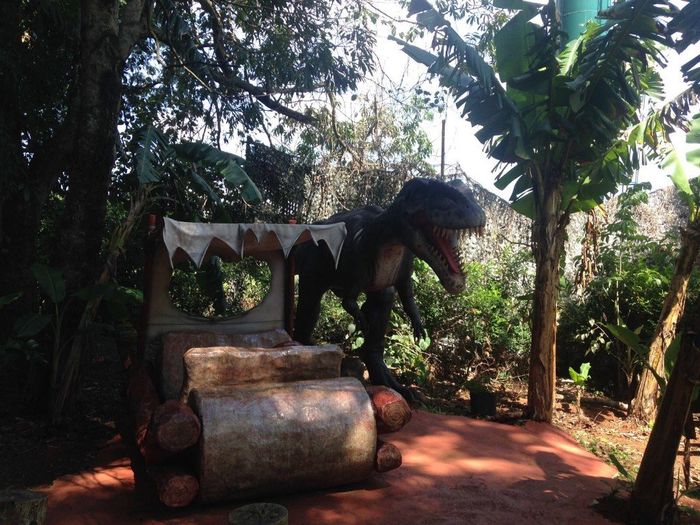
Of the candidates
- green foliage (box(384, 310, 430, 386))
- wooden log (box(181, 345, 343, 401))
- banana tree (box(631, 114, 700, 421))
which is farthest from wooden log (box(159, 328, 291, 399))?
banana tree (box(631, 114, 700, 421))

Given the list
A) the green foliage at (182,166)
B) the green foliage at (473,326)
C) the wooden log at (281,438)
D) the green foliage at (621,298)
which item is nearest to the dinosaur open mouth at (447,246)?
the wooden log at (281,438)

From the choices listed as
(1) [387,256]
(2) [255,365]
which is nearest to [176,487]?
(2) [255,365]

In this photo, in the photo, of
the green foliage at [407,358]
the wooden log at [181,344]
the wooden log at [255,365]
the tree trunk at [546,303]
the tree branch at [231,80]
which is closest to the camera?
the wooden log at [255,365]

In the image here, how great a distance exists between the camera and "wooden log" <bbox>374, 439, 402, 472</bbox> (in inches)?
154

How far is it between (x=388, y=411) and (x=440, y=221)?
1.96 m

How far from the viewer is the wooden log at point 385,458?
390 centimetres

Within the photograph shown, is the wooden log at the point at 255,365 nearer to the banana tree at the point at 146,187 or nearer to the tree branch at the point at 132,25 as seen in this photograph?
the banana tree at the point at 146,187

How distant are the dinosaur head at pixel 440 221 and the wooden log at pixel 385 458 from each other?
1.83 meters

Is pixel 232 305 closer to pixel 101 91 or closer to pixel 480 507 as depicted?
pixel 101 91

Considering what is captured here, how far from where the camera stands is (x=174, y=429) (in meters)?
3.34

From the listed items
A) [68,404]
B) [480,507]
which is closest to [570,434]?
[480,507]

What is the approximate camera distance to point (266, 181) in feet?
33.2

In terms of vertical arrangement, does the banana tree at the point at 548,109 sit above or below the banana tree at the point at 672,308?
above

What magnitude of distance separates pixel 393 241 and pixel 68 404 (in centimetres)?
353
